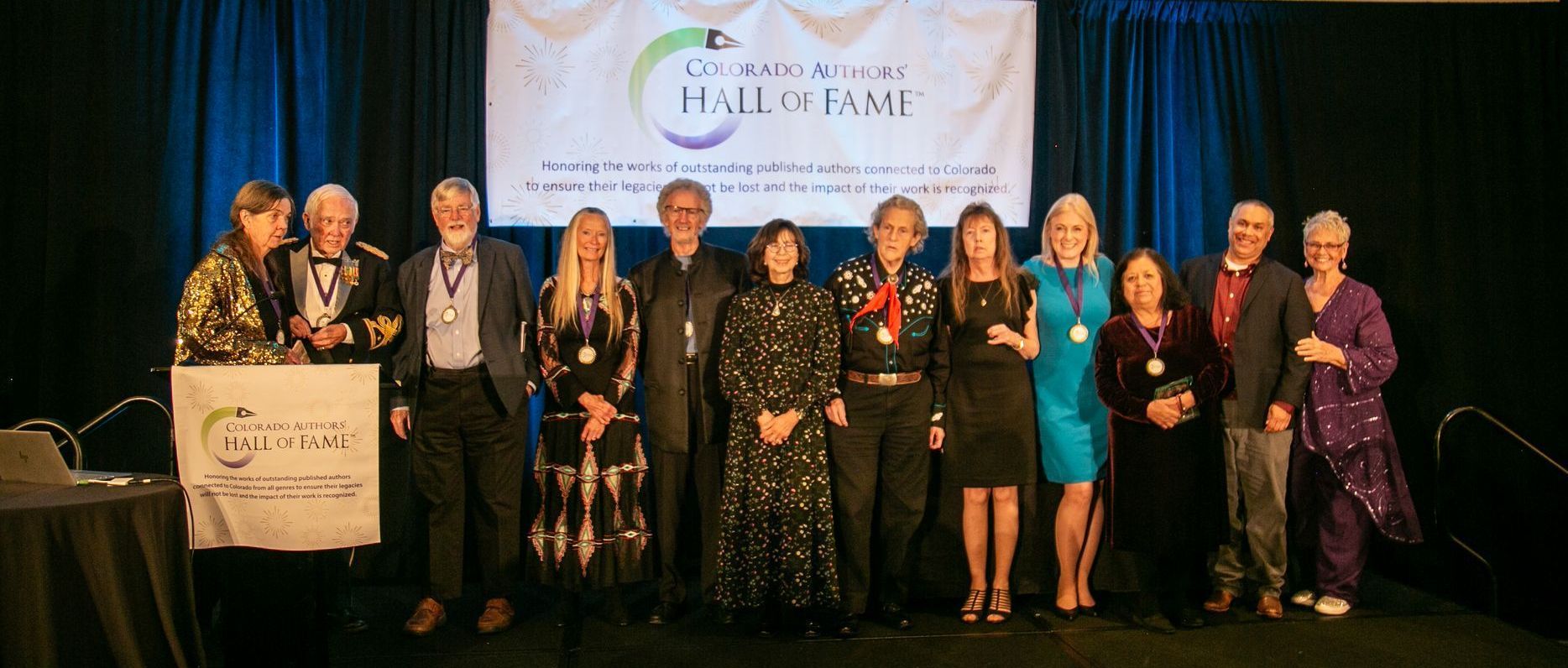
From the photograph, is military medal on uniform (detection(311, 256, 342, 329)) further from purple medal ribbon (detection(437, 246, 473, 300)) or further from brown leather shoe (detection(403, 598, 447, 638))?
brown leather shoe (detection(403, 598, 447, 638))

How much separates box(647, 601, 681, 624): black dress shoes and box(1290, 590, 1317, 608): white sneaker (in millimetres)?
2403

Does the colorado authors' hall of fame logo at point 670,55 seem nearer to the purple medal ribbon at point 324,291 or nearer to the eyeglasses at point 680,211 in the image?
the eyeglasses at point 680,211

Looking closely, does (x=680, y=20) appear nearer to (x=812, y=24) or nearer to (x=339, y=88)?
(x=812, y=24)

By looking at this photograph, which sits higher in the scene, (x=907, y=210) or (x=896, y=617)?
(x=907, y=210)

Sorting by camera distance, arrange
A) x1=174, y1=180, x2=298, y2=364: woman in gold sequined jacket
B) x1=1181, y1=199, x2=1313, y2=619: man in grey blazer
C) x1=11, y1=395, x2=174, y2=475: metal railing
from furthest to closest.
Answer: x1=1181, y1=199, x2=1313, y2=619: man in grey blazer, x1=11, y1=395, x2=174, y2=475: metal railing, x1=174, y1=180, x2=298, y2=364: woman in gold sequined jacket

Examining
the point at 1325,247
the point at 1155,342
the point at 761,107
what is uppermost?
the point at 761,107

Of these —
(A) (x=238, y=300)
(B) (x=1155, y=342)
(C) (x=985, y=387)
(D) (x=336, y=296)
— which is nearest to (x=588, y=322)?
(D) (x=336, y=296)

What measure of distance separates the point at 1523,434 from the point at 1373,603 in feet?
6.06

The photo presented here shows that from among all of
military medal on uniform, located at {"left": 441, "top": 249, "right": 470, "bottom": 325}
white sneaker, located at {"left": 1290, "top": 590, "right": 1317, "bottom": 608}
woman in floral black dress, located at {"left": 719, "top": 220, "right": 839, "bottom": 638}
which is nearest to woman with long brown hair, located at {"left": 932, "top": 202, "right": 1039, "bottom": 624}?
woman in floral black dress, located at {"left": 719, "top": 220, "right": 839, "bottom": 638}

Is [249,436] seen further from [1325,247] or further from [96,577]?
[1325,247]

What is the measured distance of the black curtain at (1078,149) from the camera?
4617 millimetres

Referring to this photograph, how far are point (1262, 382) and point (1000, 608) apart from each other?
131 cm

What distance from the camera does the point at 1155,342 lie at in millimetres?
3869

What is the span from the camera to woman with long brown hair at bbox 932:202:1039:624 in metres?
3.96
